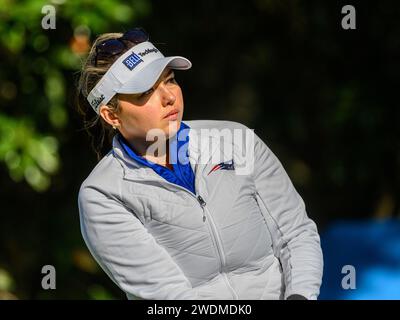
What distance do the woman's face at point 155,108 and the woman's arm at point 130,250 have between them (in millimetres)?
205

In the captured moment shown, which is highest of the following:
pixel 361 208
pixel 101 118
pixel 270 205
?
pixel 101 118

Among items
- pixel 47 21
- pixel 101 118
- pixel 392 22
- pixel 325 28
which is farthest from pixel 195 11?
pixel 101 118

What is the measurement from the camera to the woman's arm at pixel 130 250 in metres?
2.28

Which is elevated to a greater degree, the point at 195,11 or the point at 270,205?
the point at 195,11

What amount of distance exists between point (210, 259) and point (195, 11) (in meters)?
3.37

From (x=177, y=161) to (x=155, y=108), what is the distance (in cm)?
17

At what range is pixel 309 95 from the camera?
5.52 m

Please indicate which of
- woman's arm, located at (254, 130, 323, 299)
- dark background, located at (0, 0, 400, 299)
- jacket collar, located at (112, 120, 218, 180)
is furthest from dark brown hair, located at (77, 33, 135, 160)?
dark background, located at (0, 0, 400, 299)

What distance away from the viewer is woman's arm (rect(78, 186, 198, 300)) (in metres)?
2.28

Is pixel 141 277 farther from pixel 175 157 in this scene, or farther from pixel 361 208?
pixel 361 208

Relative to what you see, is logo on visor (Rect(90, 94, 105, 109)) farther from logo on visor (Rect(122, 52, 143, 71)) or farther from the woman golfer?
logo on visor (Rect(122, 52, 143, 71))

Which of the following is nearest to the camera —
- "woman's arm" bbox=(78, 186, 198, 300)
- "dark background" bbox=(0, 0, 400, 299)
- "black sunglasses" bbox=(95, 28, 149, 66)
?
"woman's arm" bbox=(78, 186, 198, 300)

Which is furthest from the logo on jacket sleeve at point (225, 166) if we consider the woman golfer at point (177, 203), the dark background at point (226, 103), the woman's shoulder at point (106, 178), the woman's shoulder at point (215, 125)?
the dark background at point (226, 103)

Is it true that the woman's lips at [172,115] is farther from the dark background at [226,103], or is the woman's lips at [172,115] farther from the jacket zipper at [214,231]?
the dark background at [226,103]
